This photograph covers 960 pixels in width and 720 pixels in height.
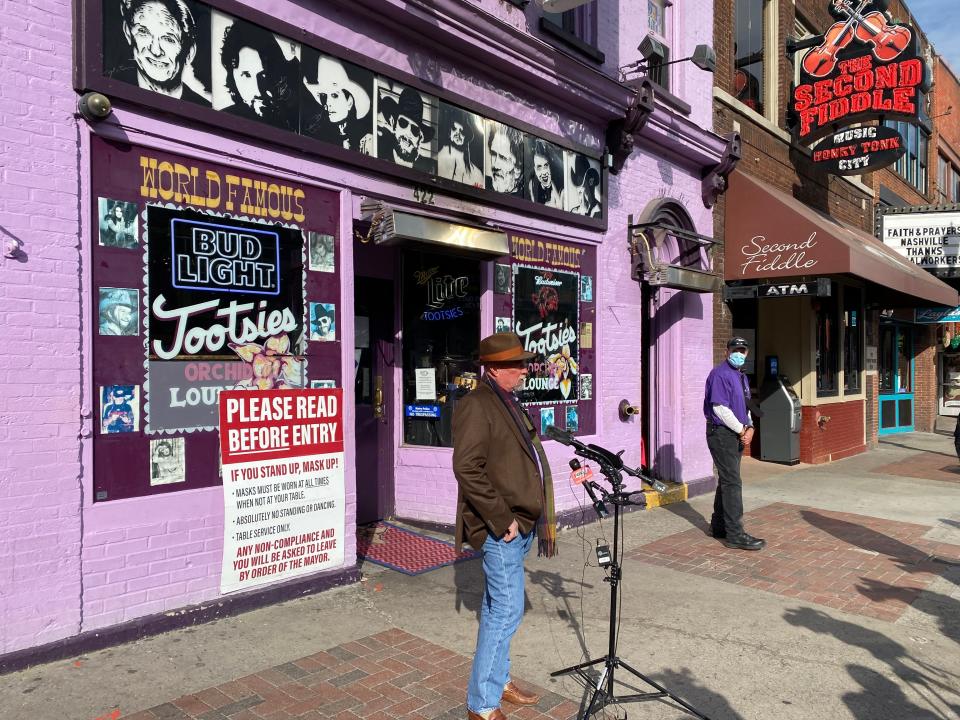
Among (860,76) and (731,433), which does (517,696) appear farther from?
(860,76)

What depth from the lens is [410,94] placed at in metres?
6.29

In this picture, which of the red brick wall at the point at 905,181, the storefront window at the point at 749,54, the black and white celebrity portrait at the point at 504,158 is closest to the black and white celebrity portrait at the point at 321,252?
the black and white celebrity portrait at the point at 504,158

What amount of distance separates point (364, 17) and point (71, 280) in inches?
124

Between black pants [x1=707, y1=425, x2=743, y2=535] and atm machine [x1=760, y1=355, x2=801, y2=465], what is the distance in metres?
5.62

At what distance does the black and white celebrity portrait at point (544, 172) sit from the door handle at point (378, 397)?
246cm

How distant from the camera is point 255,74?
16.7 ft

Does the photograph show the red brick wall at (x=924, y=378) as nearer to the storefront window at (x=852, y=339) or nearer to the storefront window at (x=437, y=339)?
the storefront window at (x=852, y=339)

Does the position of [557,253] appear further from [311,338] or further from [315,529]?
[315,529]

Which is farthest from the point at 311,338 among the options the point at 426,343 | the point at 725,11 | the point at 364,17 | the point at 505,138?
the point at 725,11

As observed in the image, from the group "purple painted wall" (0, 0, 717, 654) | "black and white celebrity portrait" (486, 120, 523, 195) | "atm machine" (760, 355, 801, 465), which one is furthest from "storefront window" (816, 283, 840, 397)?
"purple painted wall" (0, 0, 717, 654)

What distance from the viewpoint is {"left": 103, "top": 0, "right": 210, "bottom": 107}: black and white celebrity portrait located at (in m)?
4.37

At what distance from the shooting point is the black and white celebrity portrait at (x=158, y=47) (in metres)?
4.37

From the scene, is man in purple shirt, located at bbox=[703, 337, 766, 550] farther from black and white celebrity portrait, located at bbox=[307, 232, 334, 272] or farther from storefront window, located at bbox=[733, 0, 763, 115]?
storefront window, located at bbox=[733, 0, 763, 115]

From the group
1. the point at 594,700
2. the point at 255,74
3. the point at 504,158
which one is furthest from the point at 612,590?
the point at 504,158
